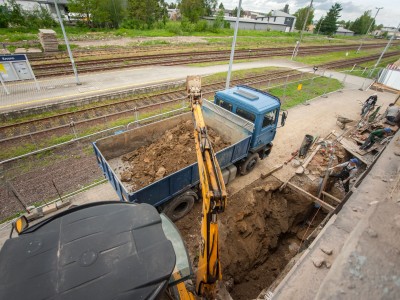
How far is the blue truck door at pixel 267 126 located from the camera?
830cm

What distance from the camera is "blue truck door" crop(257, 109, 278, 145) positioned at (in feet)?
27.2

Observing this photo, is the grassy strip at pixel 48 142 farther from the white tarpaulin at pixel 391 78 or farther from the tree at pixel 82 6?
the tree at pixel 82 6

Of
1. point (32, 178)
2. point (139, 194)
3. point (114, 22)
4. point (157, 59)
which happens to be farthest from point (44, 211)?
point (114, 22)

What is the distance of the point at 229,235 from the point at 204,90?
12.0m

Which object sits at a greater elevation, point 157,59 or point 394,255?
point 394,255

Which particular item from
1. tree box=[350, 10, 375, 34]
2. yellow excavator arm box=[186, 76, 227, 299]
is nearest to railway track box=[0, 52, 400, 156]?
yellow excavator arm box=[186, 76, 227, 299]

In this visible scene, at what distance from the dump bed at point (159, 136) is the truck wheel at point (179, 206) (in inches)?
9.7

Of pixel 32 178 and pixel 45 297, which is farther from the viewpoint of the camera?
pixel 32 178

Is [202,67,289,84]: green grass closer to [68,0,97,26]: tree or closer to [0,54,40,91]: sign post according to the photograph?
[0,54,40,91]: sign post

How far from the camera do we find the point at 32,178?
7965mm

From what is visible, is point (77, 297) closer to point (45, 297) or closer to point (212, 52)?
point (45, 297)

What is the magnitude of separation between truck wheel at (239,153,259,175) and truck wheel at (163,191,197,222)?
2.77 meters

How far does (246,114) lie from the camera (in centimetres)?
Result: 831

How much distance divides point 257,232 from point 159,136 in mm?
5135
